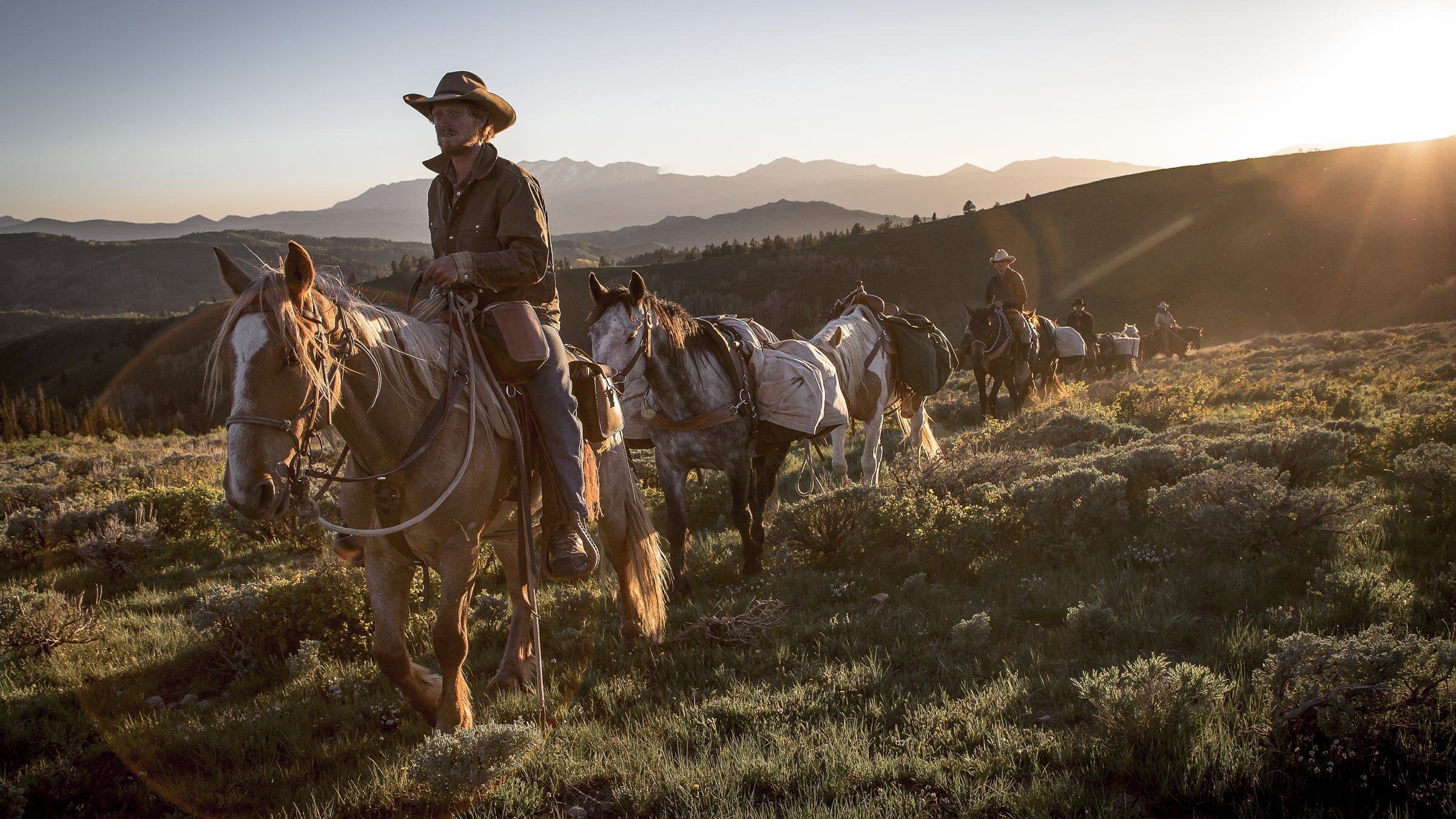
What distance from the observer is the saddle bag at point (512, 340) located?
378 centimetres

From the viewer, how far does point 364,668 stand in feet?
16.7

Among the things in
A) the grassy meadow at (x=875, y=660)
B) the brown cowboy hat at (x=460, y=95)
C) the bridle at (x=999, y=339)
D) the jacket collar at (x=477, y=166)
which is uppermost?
the brown cowboy hat at (x=460, y=95)

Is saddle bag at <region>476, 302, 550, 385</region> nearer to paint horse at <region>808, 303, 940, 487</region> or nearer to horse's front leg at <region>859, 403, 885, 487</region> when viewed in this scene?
paint horse at <region>808, 303, 940, 487</region>

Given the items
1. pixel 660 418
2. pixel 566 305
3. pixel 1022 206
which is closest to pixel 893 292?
pixel 1022 206

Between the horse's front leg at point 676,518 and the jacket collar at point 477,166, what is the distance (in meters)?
3.08

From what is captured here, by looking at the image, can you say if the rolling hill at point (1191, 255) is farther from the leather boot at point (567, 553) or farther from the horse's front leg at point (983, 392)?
the leather boot at point (567, 553)

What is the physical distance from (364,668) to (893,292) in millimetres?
61393

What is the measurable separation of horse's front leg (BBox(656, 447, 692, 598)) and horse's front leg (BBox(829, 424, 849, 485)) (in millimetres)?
2206

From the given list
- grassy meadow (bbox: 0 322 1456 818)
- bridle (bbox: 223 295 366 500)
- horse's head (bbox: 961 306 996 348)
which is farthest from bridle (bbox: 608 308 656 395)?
horse's head (bbox: 961 306 996 348)

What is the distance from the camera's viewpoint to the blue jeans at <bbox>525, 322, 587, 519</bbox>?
13.0 feet

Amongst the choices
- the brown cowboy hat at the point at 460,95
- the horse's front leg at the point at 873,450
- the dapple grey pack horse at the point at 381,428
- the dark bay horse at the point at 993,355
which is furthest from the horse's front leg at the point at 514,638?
the dark bay horse at the point at 993,355

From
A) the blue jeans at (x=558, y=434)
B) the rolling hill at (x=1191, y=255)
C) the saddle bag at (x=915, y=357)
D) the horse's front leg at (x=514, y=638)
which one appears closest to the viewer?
the blue jeans at (x=558, y=434)

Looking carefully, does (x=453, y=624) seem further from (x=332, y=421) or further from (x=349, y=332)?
(x=349, y=332)

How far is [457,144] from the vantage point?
3.78 meters
